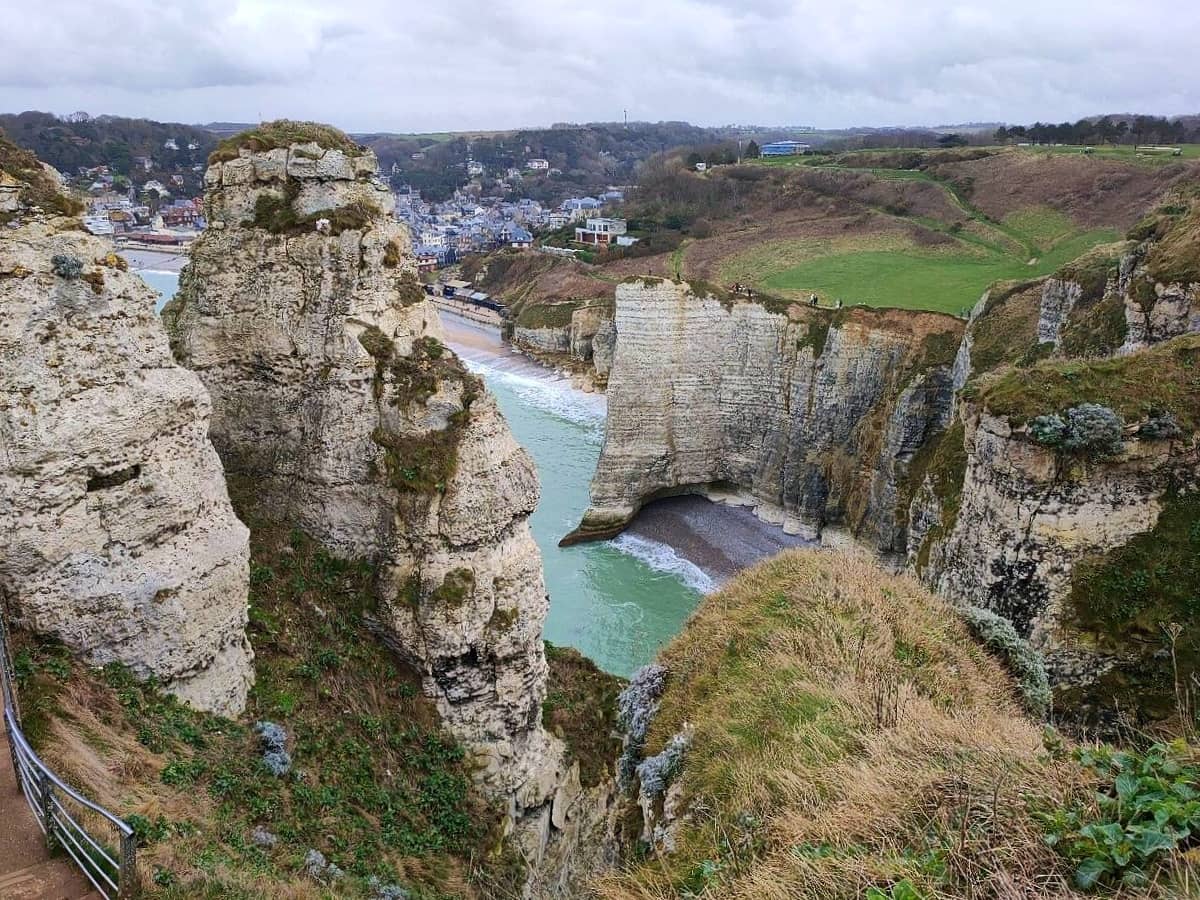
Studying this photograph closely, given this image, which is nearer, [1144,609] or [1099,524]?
[1144,609]

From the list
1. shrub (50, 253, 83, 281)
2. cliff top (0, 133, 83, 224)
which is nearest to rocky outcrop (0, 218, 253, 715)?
shrub (50, 253, 83, 281)

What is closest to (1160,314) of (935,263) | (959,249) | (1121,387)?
(1121,387)

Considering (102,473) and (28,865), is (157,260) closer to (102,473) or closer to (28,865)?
(102,473)

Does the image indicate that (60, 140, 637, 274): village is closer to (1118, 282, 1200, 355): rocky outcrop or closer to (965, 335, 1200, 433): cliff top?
(1118, 282, 1200, 355): rocky outcrop

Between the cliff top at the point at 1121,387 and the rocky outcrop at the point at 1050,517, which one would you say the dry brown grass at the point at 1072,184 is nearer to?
the cliff top at the point at 1121,387

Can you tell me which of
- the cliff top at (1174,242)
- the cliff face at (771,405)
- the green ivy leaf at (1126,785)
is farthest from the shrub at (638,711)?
the cliff face at (771,405)

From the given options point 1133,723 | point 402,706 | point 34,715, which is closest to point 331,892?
point 34,715

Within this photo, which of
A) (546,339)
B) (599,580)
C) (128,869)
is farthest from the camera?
(546,339)
